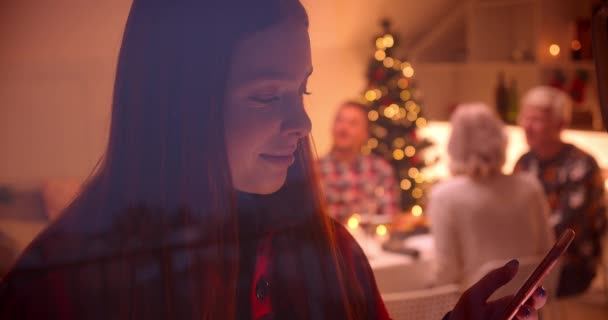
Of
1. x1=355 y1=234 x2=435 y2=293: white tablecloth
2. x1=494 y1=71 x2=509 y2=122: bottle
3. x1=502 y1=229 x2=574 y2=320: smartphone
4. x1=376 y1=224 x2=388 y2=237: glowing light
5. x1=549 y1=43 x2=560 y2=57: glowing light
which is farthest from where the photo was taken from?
x1=549 y1=43 x2=560 y2=57: glowing light

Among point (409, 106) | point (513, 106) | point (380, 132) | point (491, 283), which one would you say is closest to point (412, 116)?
point (409, 106)

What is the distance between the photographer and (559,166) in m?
2.25

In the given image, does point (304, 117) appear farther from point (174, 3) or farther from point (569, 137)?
point (569, 137)

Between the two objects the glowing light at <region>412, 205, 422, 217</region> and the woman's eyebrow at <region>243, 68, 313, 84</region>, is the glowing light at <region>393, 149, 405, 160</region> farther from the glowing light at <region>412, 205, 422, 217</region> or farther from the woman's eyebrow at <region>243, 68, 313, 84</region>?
the woman's eyebrow at <region>243, 68, 313, 84</region>

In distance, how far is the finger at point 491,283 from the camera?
704mm

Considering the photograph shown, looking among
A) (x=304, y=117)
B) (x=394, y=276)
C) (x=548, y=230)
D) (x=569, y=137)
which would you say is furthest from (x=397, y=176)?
(x=304, y=117)

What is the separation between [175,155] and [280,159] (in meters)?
0.10

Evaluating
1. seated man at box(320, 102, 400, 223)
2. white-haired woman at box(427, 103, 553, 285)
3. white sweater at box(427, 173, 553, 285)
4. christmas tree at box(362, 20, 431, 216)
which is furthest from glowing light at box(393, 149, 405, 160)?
white sweater at box(427, 173, 553, 285)

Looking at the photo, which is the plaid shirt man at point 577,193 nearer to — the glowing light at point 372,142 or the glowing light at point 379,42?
the glowing light at point 372,142

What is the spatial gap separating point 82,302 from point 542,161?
6.41 ft

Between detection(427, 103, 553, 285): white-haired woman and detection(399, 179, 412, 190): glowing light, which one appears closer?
detection(427, 103, 553, 285): white-haired woman

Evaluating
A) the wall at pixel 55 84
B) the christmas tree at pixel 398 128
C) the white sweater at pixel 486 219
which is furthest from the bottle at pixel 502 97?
the wall at pixel 55 84

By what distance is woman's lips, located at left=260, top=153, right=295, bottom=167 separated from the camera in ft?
2.07

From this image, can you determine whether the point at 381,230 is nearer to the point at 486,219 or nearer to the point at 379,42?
the point at 486,219
